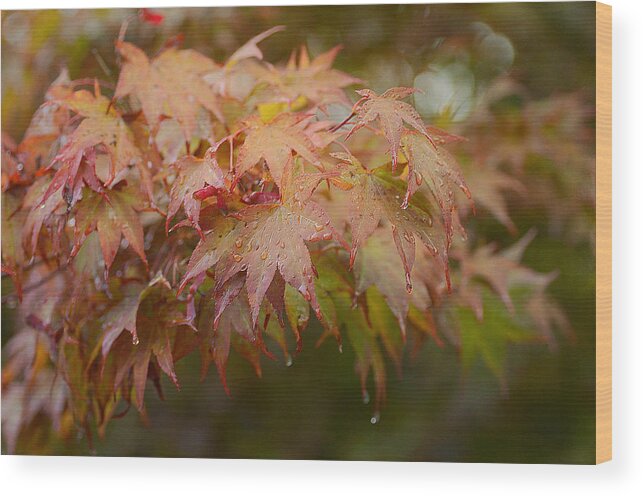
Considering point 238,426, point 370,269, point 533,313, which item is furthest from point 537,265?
point 238,426

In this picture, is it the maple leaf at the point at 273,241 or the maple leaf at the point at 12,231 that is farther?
the maple leaf at the point at 12,231

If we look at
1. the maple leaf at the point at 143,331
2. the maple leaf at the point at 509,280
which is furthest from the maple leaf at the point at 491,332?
the maple leaf at the point at 143,331

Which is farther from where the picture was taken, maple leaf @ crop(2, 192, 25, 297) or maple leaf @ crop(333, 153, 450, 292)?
maple leaf @ crop(2, 192, 25, 297)

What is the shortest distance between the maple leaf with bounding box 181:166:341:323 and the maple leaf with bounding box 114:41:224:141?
7.6 inches

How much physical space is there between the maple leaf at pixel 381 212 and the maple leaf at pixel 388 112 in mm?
55

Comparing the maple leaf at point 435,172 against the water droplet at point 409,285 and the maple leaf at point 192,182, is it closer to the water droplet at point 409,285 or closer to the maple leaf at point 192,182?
the water droplet at point 409,285

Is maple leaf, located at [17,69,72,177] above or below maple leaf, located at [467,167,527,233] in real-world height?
above

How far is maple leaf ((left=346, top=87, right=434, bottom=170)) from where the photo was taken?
1.47m

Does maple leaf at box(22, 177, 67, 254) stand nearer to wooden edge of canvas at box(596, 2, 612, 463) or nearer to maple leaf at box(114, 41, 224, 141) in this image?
maple leaf at box(114, 41, 224, 141)

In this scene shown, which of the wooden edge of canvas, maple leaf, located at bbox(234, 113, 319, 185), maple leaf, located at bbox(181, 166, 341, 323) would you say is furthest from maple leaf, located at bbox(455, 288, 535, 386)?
maple leaf, located at bbox(234, 113, 319, 185)

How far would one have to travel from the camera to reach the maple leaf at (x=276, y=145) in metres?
1.46

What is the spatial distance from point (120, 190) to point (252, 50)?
327mm

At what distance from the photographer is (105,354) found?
1.54 meters

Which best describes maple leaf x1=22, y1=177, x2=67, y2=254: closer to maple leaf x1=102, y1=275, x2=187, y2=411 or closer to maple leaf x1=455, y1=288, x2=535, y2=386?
maple leaf x1=102, y1=275, x2=187, y2=411
